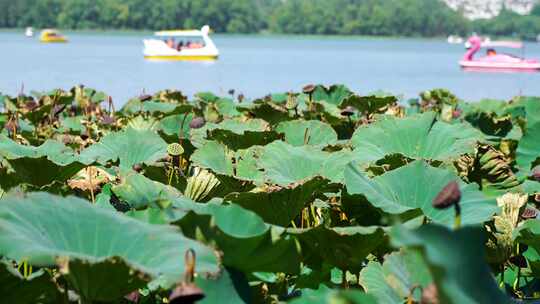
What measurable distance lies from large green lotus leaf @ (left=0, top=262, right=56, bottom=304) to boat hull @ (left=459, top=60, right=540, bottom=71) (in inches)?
827

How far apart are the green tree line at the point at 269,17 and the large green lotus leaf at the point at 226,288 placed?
5810cm

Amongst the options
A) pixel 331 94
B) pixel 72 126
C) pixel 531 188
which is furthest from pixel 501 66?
pixel 531 188

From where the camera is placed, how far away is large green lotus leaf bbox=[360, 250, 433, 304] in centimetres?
117

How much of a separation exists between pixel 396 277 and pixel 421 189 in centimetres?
48

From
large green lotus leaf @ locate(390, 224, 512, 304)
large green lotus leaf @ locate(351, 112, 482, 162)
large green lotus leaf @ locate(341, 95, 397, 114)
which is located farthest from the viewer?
large green lotus leaf @ locate(341, 95, 397, 114)

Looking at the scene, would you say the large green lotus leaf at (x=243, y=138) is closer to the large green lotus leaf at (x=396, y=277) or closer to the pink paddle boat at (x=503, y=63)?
the large green lotus leaf at (x=396, y=277)

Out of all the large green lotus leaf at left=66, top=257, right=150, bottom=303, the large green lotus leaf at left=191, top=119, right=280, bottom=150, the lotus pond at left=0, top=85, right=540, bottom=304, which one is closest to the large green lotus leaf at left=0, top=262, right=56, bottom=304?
the lotus pond at left=0, top=85, right=540, bottom=304

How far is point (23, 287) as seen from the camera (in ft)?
4.27

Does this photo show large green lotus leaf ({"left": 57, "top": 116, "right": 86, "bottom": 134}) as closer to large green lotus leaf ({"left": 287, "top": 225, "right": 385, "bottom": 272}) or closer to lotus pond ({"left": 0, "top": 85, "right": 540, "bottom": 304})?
lotus pond ({"left": 0, "top": 85, "right": 540, "bottom": 304})

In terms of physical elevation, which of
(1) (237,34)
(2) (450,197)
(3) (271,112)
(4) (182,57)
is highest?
(2) (450,197)

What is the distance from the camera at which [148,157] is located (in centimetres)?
249

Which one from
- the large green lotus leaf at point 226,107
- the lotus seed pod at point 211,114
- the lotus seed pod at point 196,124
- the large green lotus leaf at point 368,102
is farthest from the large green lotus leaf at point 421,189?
the large green lotus leaf at point 226,107

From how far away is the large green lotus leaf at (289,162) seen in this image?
6.93ft

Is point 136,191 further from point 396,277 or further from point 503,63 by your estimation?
point 503,63
